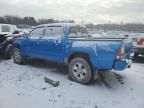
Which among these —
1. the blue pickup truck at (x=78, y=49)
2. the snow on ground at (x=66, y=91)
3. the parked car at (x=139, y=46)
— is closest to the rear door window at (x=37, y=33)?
the blue pickup truck at (x=78, y=49)

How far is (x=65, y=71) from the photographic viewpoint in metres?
7.66

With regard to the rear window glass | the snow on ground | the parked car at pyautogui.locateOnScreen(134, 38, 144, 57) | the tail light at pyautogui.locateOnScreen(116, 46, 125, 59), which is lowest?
the snow on ground

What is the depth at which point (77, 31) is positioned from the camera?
23.7 ft

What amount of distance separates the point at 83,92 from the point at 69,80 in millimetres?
1071

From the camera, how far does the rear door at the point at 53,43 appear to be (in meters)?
6.80

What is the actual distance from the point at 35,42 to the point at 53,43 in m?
1.09

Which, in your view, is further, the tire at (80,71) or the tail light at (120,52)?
the tire at (80,71)

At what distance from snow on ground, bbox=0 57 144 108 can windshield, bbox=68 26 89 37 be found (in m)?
1.33

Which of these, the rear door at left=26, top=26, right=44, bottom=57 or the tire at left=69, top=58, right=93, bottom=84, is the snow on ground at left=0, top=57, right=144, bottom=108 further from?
the rear door at left=26, top=26, right=44, bottom=57

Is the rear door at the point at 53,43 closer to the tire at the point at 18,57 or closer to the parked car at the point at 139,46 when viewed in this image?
the tire at the point at 18,57

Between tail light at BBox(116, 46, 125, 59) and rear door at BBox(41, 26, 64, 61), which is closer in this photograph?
tail light at BBox(116, 46, 125, 59)

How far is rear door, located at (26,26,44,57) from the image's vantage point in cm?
773

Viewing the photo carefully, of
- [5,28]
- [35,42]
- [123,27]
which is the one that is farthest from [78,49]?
[123,27]

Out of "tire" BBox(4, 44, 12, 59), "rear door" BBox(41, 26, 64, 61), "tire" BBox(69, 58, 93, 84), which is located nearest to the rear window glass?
"tire" BBox(4, 44, 12, 59)
